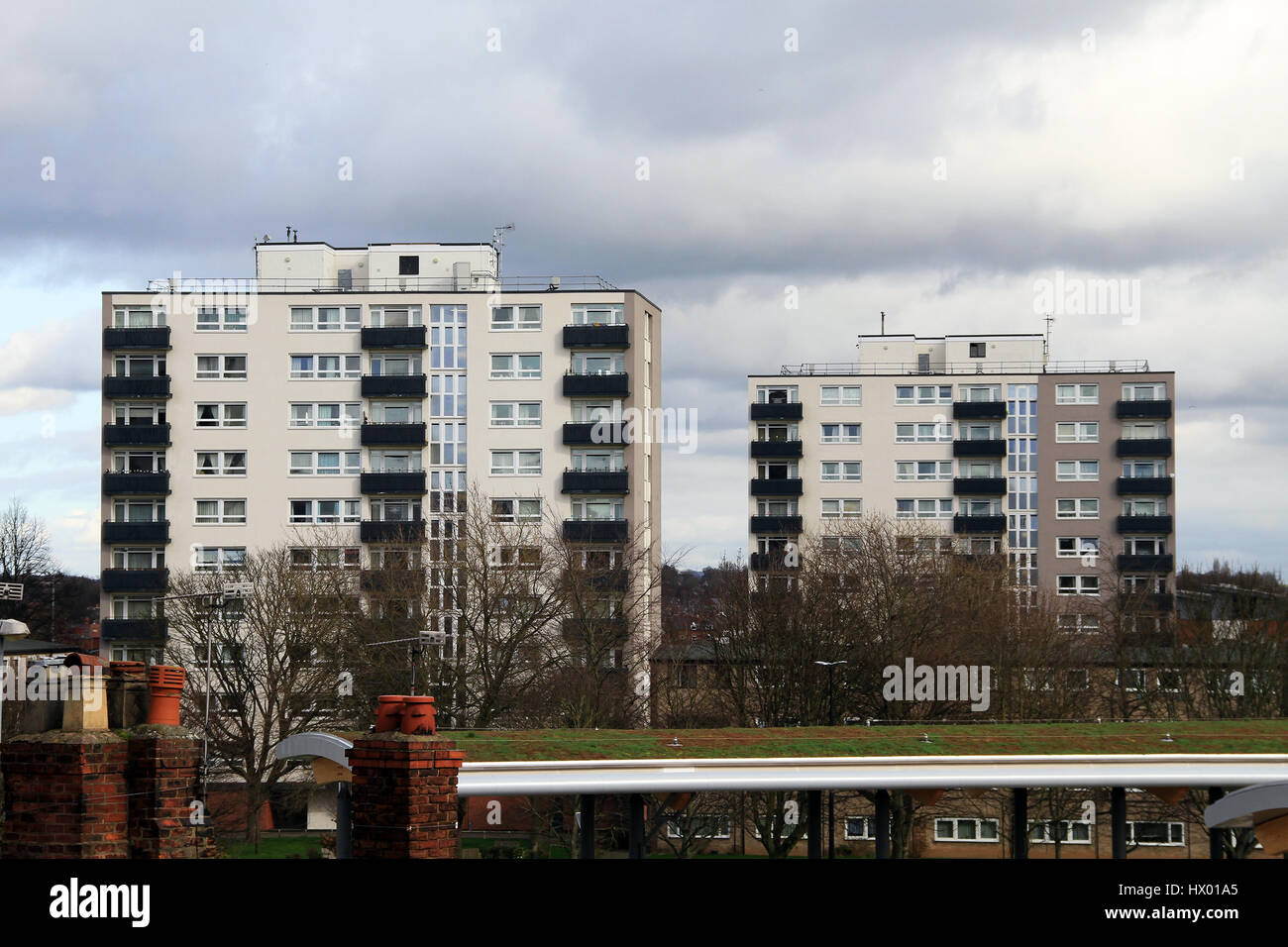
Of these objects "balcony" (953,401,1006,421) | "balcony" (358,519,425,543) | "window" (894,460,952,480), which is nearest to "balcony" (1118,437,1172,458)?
"balcony" (953,401,1006,421)

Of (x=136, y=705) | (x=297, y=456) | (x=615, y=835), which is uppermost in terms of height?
(x=297, y=456)

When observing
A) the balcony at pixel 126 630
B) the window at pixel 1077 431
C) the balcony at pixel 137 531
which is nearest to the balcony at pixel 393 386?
the balcony at pixel 137 531

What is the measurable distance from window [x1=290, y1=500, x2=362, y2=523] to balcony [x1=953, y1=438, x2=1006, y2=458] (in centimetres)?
4303

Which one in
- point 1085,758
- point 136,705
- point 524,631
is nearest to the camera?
point 136,705

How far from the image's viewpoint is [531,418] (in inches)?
3327

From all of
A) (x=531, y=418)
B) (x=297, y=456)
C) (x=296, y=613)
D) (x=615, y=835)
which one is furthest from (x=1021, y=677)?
(x=297, y=456)

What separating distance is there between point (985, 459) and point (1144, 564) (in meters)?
13.0

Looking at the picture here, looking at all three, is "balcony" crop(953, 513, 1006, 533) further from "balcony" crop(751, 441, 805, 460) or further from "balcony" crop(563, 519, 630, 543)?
"balcony" crop(563, 519, 630, 543)

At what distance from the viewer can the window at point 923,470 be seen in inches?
4033

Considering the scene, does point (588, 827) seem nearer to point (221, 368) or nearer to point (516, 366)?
point (516, 366)

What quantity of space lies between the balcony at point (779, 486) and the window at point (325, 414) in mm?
30977

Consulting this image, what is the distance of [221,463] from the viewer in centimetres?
8494
